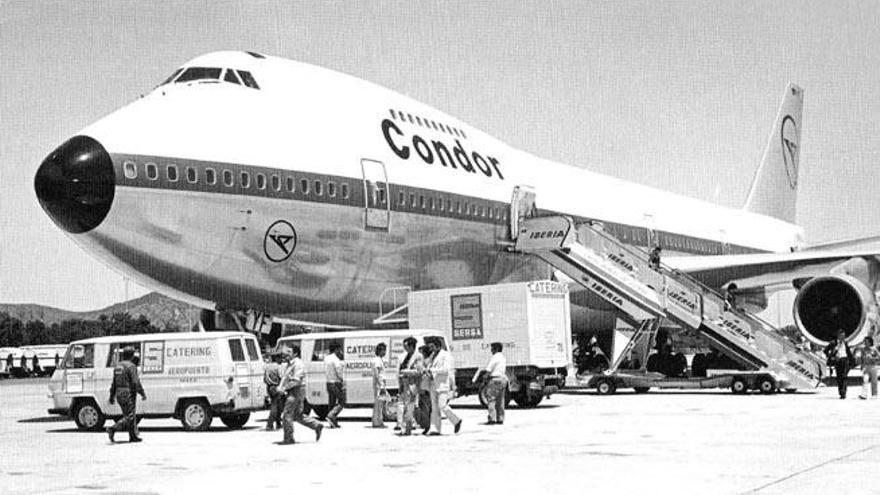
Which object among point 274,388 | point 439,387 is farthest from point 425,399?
point 274,388

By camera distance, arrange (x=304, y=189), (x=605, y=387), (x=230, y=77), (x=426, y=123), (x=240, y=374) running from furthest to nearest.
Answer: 1. (x=605, y=387)
2. (x=426, y=123)
3. (x=230, y=77)
4. (x=304, y=189)
5. (x=240, y=374)

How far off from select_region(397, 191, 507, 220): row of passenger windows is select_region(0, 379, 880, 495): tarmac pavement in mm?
4129

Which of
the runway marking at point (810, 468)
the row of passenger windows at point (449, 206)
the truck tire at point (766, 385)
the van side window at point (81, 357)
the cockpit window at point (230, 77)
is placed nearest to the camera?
the runway marking at point (810, 468)

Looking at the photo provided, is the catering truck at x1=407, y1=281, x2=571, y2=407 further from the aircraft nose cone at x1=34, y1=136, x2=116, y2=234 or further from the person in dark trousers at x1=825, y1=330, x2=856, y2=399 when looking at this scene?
the aircraft nose cone at x1=34, y1=136, x2=116, y2=234

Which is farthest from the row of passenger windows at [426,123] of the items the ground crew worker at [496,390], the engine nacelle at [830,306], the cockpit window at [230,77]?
the engine nacelle at [830,306]

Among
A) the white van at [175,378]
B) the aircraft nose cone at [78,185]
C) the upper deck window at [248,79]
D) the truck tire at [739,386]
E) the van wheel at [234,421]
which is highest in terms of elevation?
the upper deck window at [248,79]

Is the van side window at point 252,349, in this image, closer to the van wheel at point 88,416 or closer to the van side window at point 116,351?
the van side window at point 116,351

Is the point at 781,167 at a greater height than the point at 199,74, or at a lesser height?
greater

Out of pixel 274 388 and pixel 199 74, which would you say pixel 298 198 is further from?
pixel 274 388

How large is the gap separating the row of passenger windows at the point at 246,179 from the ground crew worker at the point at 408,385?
4.01 meters

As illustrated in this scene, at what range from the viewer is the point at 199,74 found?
18.2 meters

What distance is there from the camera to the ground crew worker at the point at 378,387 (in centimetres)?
1544

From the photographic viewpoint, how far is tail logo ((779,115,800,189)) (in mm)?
41188

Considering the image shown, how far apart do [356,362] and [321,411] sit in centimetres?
97
